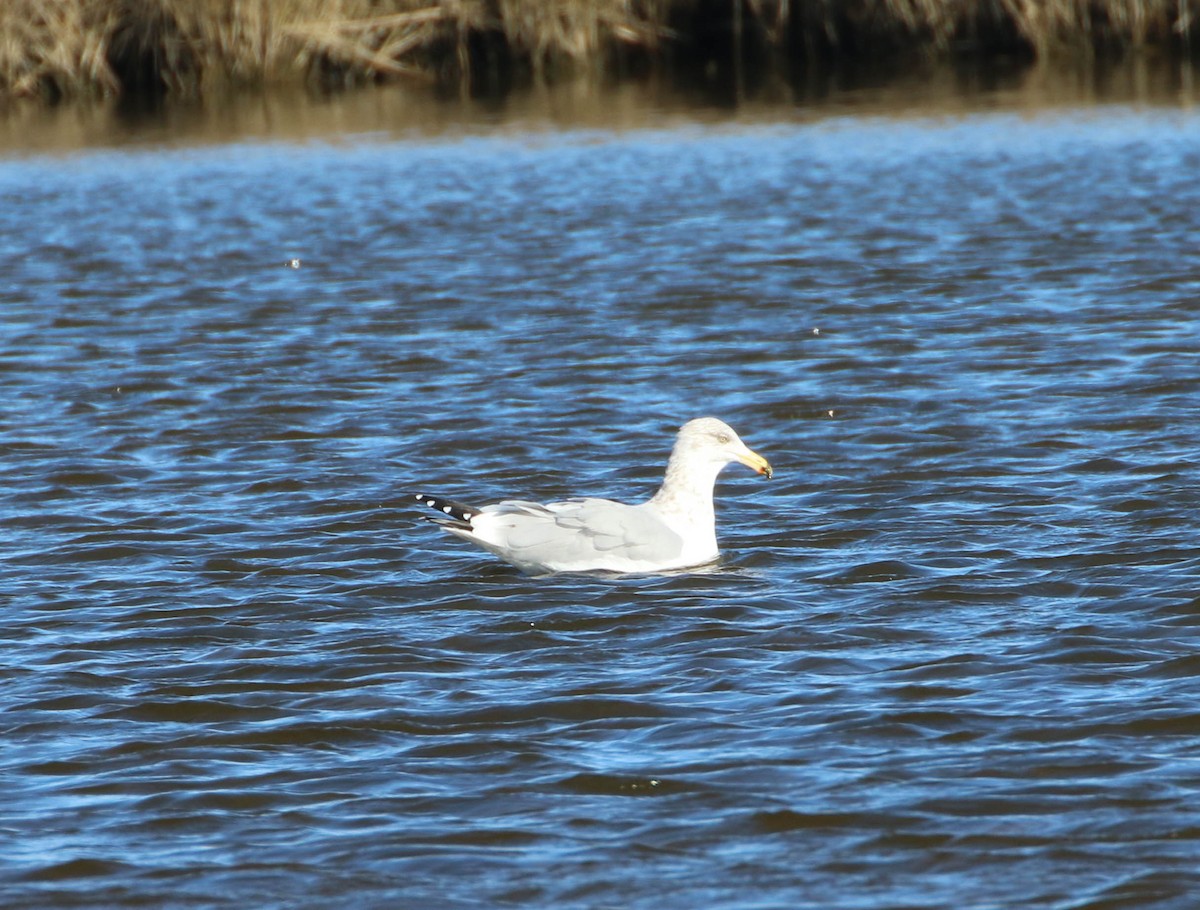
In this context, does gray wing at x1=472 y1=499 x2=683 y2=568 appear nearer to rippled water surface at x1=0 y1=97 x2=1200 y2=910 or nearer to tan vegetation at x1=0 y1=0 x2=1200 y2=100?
rippled water surface at x1=0 y1=97 x2=1200 y2=910

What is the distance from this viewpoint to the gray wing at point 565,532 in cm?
717

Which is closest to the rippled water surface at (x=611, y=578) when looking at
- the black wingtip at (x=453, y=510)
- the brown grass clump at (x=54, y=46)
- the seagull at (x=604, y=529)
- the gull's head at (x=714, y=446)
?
the seagull at (x=604, y=529)

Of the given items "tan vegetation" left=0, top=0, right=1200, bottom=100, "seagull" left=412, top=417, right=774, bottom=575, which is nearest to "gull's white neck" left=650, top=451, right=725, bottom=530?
"seagull" left=412, top=417, right=774, bottom=575

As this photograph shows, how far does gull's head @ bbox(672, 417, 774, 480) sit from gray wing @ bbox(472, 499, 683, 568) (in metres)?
A: 0.45

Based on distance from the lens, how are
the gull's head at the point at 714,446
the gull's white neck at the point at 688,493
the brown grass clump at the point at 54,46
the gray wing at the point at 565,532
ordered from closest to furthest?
the gray wing at the point at 565,532
the gull's white neck at the point at 688,493
the gull's head at the point at 714,446
the brown grass clump at the point at 54,46

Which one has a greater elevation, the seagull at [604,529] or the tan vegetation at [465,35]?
the tan vegetation at [465,35]

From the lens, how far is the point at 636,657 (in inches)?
248

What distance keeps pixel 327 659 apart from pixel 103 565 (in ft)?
5.71

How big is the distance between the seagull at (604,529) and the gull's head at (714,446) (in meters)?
0.02

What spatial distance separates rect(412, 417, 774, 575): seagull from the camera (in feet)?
23.5

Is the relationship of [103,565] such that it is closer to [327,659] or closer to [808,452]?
[327,659]

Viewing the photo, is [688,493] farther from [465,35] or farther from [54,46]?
[465,35]

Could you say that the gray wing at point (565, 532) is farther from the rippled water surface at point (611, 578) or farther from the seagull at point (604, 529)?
the rippled water surface at point (611, 578)

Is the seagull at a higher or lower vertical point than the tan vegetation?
lower
